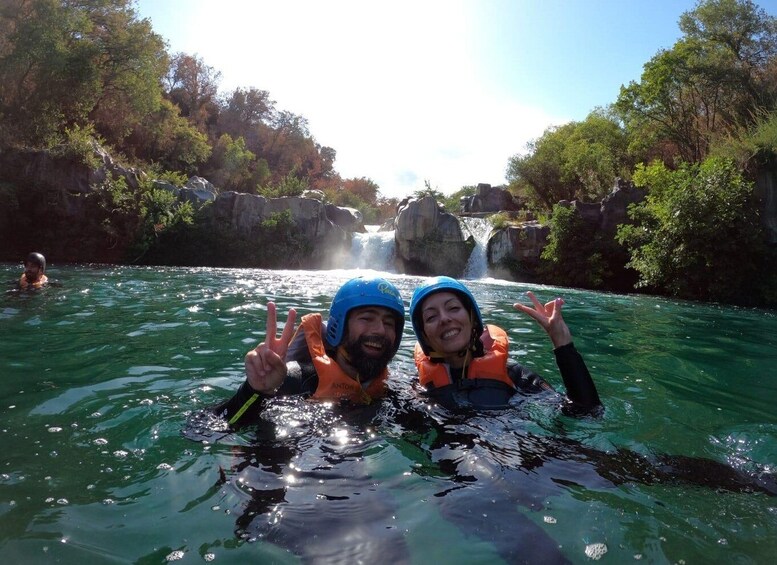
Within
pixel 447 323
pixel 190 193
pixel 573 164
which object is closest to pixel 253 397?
pixel 447 323

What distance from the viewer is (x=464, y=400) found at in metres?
3.83

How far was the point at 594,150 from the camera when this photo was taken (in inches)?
1182

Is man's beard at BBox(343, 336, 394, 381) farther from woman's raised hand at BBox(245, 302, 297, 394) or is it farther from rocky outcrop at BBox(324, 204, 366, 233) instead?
rocky outcrop at BBox(324, 204, 366, 233)

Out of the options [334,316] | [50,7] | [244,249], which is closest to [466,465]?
[334,316]

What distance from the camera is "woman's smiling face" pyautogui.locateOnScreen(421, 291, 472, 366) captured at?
13.0ft

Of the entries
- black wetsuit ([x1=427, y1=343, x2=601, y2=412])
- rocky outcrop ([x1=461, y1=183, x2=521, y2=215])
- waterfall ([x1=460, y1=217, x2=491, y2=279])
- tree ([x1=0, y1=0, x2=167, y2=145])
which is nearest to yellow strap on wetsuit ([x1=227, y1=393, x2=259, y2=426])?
black wetsuit ([x1=427, y1=343, x2=601, y2=412])

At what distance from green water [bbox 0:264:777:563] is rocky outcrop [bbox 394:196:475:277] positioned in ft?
67.6

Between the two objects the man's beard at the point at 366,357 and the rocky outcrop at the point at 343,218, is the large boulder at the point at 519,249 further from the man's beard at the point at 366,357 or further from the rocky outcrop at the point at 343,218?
the man's beard at the point at 366,357

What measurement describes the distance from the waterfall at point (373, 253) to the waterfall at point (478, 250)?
4055 millimetres

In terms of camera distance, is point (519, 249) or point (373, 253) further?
point (373, 253)

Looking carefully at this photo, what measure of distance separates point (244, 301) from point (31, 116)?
21.7m

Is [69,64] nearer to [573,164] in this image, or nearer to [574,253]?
[574,253]

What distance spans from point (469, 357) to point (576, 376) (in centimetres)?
83

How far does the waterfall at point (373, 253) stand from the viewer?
26.9 metres
